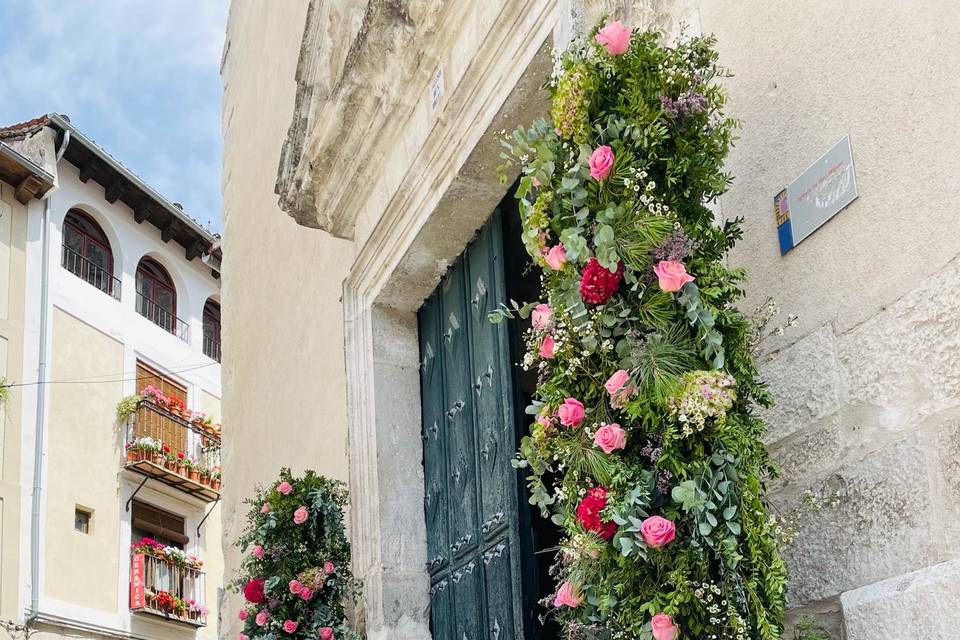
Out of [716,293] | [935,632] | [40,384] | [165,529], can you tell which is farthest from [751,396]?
[165,529]

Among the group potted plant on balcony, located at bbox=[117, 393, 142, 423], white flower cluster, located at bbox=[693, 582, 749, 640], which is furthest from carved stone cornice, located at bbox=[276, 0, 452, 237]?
potted plant on balcony, located at bbox=[117, 393, 142, 423]

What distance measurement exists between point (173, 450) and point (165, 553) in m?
1.43

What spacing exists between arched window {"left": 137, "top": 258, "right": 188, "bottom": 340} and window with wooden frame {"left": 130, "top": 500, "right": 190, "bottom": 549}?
9.55ft

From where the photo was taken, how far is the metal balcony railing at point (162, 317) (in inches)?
749

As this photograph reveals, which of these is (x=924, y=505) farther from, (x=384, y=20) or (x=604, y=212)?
(x=384, y=20)

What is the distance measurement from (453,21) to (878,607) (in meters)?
2.81

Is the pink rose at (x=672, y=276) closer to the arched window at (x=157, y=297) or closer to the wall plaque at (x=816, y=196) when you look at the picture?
the wall plaque at (x=816, y=196)

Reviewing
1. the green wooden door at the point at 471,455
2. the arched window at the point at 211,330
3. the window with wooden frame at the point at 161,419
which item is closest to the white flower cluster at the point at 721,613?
the green wooden door at the point at 471,455

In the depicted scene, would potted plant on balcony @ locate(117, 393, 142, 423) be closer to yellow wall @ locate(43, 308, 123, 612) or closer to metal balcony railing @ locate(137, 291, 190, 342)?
yellow wall @ locate(43, 308, 123, 612)

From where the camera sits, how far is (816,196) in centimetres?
256

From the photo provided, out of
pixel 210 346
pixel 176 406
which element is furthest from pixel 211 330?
pixel 176 406

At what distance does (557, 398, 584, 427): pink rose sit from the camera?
2.43 m

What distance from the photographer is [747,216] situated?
2.77 meters

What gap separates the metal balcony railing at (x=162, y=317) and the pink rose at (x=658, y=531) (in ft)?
57.2
